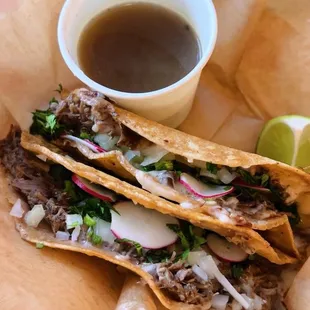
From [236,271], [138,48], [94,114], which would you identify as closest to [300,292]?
[236,271]

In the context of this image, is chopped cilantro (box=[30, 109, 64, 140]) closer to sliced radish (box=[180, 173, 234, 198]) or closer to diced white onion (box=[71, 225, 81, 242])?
diced white onion (box=[71, 225, 81, 242])

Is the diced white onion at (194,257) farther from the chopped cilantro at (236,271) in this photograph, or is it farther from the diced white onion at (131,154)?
the diced white onion at (131,154)

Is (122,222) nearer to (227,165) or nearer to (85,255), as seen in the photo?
(85,255)

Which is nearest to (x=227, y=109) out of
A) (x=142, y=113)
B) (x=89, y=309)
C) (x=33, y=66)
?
(x=142, y=113)

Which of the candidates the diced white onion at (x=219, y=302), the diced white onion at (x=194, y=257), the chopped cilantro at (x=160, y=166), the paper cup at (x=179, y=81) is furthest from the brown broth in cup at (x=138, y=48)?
the diced white onion at (x=219, y=302)

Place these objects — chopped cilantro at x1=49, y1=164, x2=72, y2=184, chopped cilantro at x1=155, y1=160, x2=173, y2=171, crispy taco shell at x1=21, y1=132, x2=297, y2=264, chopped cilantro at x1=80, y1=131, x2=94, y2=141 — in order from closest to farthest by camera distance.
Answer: crispy taco shell at x1=21, y1=132, x2=297, y2=264, chopped cilantro at x1=155, y1=160, x2=173, y2=171, chopped cilantro at x1=80, y1=131, x2=94, y2=141, chopped cilantro at x1=49, y1=164, x2=72, y2=184

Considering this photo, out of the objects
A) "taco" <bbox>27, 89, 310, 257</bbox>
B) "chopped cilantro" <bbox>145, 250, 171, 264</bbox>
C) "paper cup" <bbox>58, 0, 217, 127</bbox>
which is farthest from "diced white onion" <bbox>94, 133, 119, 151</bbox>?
"chopped cilantro" <bbox>145, 250, 171, 264</bbox>
